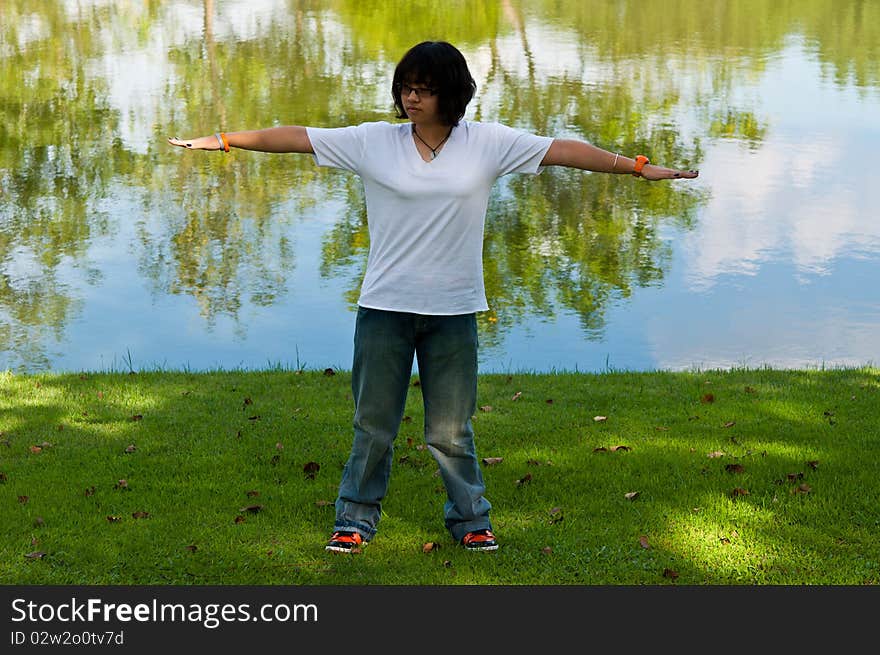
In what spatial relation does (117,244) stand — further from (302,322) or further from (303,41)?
(303,41)

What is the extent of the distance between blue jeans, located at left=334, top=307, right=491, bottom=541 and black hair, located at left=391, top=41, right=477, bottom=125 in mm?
856

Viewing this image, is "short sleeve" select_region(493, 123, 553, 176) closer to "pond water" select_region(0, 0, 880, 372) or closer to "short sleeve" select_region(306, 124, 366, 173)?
"short sleeve" select_region(306, 124, 366, 173)

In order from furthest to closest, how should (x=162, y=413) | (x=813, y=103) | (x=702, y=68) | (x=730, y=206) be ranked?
(x=702, y=68), (x=813, y=103), (x=730, y=206), (x=162, y=413)

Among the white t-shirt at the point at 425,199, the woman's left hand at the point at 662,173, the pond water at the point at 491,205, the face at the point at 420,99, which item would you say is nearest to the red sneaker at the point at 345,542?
the white t-shirt at the point at 425,199

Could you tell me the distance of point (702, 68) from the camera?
26.6m

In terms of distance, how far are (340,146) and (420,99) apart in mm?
393

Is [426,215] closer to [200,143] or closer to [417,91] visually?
[417,91]

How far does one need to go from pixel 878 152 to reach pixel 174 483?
51.5ft

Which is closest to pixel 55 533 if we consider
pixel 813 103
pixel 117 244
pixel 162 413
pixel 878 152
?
pixel 162 413

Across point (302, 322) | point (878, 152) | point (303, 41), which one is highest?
point (303, 41)

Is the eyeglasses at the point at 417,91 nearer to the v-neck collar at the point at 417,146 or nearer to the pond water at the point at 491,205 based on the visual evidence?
the v-neck collar at the point at 417,146

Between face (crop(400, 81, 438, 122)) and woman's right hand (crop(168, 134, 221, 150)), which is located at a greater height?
face (crop(400, 81, 438, 122))

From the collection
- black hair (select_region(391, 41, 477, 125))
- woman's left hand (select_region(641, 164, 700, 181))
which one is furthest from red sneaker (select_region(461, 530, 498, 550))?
black hair (select_region(391, 41, 477, 125))

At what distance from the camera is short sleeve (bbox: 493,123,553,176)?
16.1 feet
